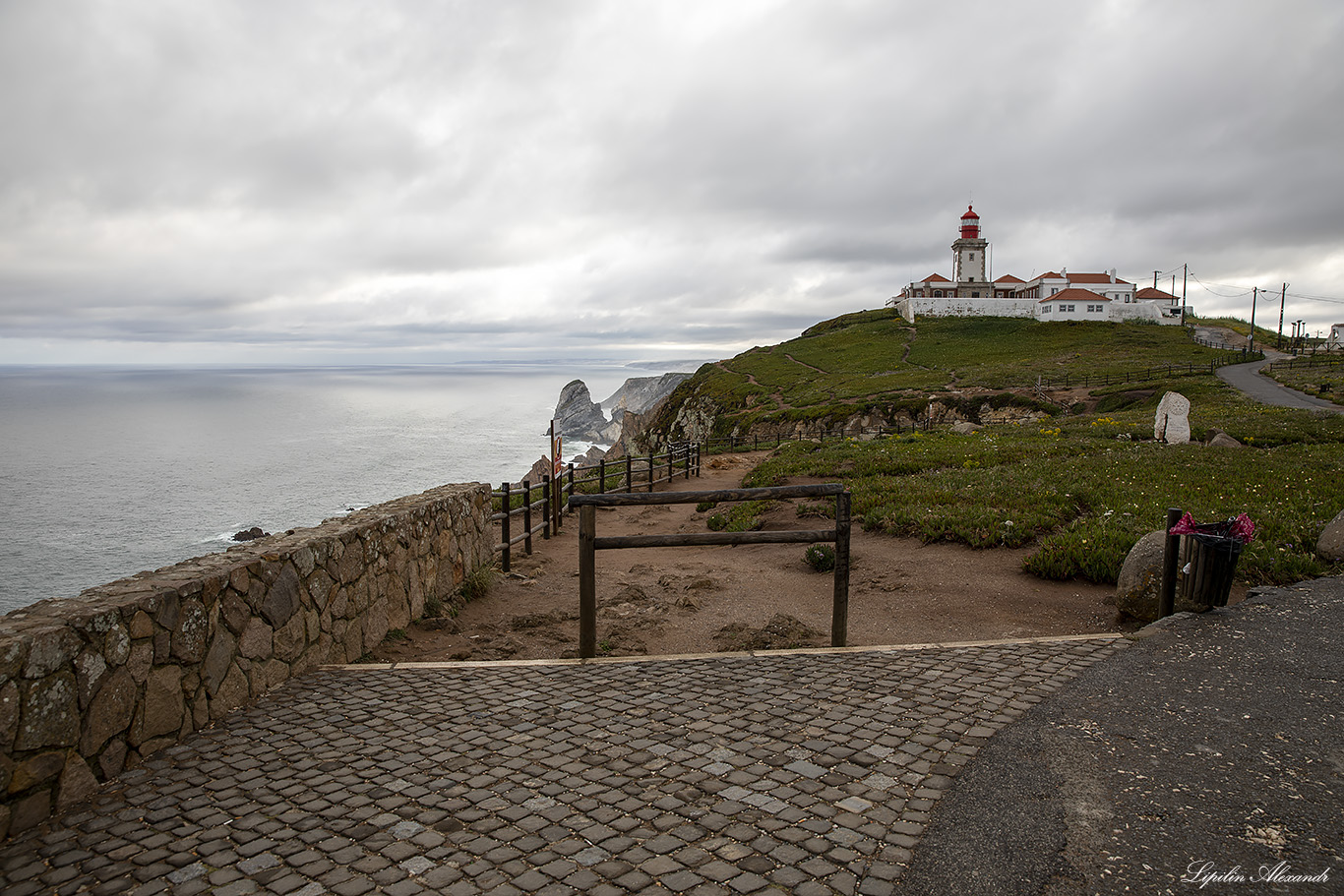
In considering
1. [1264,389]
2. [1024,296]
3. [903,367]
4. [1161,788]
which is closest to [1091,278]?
[1024,296]

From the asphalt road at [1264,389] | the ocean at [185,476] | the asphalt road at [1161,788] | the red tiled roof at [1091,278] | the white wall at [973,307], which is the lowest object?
the ocean at [185,476]

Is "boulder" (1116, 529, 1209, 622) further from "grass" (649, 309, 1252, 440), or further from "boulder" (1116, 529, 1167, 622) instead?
"grass" (649, 309, 1252, 440)

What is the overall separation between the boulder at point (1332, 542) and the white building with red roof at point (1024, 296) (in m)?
97.4

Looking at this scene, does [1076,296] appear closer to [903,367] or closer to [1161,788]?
[903,367]

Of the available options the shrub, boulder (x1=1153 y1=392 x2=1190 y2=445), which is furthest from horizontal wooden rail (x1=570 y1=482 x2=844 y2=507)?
boulder (x1=1153 y1=392 x2=1190 y2=445)

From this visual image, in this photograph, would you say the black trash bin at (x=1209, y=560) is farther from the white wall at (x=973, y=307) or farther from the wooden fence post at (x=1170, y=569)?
the white wall at (x=973, y=307)

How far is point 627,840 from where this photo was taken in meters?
3.20

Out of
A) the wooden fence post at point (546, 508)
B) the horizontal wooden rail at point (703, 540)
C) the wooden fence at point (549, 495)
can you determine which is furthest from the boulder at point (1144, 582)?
the wooden fence post at point (546, 508)

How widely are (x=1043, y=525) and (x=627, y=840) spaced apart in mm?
9145

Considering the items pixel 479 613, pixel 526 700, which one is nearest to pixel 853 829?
pixel 526 700

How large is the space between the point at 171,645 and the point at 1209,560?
7.40 metres

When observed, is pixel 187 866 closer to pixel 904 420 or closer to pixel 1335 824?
pixel 1335 824

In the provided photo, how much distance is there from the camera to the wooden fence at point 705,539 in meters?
5.73

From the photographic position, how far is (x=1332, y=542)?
812 centimetres
